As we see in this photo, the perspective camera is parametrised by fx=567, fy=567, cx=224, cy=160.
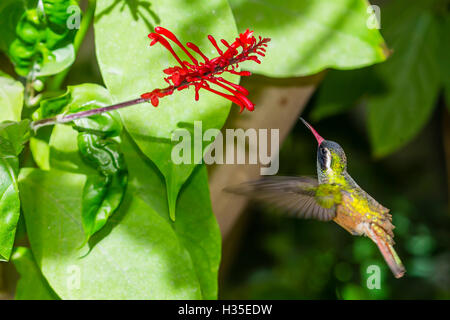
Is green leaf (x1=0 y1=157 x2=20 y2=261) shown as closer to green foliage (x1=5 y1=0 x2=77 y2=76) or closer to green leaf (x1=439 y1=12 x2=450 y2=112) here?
green foliage (x1=5 y1=0 x2=77 y2=76)

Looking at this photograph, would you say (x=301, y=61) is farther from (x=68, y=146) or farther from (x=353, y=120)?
(x=353, y=120)

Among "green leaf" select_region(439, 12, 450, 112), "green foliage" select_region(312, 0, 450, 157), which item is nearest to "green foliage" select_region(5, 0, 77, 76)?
"green foliage" select_region(312, 0, 450, 157)

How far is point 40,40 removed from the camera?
1.59 feet

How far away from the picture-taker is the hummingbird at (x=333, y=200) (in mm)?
428

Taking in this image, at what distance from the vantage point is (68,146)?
0.50 m

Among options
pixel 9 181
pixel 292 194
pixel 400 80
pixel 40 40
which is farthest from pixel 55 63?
pixel 400 80

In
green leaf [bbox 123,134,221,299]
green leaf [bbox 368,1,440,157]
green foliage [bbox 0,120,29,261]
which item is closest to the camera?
green foliage [bbox 0,120,29,261]

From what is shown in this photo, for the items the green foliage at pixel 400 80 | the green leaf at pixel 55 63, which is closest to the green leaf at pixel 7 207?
the green leaf at pixel 55 63

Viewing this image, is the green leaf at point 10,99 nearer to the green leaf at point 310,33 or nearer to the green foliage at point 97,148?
the green foliage at point 97,148

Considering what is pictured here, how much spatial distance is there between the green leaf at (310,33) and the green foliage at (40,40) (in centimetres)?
17

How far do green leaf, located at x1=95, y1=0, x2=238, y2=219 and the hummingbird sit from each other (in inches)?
2.9

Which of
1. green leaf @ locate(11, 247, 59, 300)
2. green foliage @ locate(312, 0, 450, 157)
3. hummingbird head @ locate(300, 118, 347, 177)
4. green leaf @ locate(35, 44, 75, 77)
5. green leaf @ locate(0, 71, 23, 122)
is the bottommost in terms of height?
green leaf @ locate(11, 247, 59, 300)

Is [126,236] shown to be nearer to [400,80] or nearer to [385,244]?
[385,244]

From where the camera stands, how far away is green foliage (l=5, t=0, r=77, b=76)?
0.47 m
